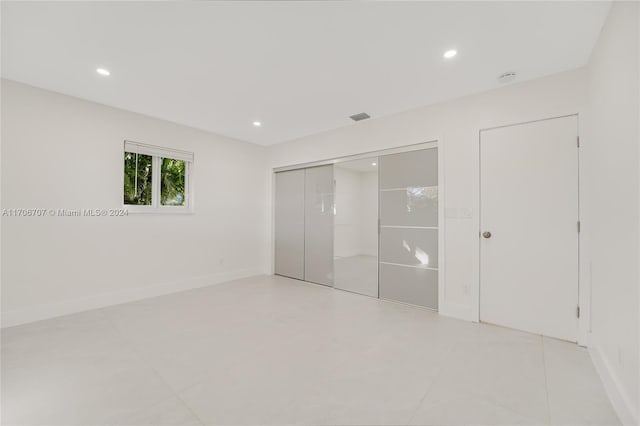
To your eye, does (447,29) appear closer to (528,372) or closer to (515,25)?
(515,25)

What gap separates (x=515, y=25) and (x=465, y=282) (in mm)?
2508

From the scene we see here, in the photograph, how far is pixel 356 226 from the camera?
4250 millimetres

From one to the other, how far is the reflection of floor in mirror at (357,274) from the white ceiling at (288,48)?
2298 millimetres

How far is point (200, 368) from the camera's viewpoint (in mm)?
Result: 2104

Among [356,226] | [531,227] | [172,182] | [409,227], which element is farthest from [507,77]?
[172,182]

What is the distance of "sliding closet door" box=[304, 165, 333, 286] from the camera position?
462 centimetres

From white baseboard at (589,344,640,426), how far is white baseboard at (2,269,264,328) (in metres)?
4.79

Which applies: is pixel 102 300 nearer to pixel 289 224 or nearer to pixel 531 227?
pixel 289 224

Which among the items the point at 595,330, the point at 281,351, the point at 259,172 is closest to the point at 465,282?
the point at 595,330

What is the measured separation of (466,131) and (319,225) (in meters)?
2.65

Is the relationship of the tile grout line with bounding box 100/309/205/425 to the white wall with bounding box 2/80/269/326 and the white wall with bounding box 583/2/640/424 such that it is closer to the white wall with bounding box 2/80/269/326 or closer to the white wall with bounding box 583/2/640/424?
the white wall with bounding box 2/80/269/326

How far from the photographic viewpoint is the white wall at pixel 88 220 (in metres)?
2.96

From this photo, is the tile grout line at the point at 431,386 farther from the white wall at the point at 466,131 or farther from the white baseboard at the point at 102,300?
the white baseboard at the point at 102,300

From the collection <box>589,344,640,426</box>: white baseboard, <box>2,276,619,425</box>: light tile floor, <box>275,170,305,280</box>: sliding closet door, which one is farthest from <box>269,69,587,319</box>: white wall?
<box>275,170,305,280</box>: sliding closet door
